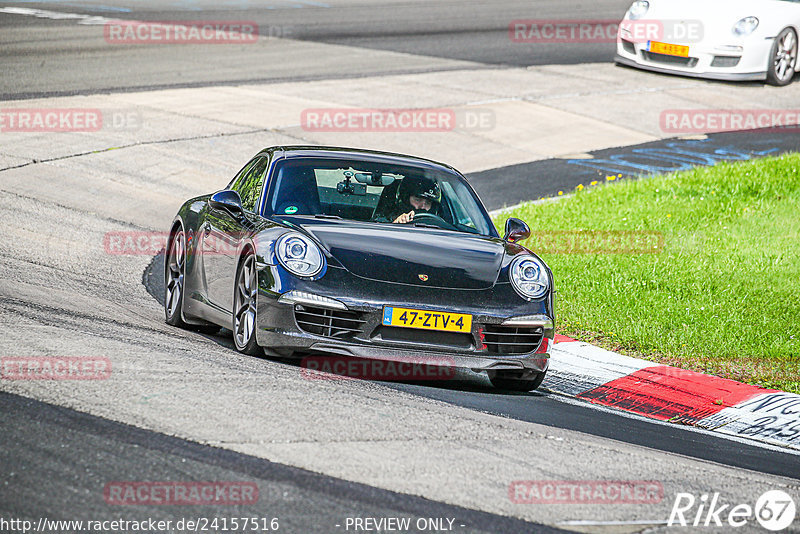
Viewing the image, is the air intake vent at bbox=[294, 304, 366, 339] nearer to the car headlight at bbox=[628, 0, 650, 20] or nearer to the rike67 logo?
the rike67 logo

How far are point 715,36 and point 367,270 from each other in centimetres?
1397

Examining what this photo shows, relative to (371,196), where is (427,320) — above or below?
below

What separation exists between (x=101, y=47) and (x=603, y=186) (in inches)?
Answer: 396

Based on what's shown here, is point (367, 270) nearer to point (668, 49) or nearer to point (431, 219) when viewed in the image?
point (431, 219)

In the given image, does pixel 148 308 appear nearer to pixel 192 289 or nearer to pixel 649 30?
pixel 192 289

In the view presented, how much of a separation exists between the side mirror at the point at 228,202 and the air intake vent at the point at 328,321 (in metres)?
1.22

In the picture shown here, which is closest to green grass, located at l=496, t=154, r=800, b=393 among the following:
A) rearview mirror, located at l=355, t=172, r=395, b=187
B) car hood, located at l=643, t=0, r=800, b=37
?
rearview mirror, located at l=355, t=172, r=395, b=187

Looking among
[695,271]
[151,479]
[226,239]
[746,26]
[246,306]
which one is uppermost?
[746,26]

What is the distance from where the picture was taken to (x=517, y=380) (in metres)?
7.64

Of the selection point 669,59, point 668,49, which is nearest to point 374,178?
point 668,49

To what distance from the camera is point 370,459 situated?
5102 millimetres

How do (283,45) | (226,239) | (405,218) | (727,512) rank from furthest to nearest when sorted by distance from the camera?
(283,45), (405,218), (226,239), (727,512)

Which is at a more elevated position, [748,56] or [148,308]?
[748,56]

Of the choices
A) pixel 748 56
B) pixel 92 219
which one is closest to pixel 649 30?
pixel 748 56
